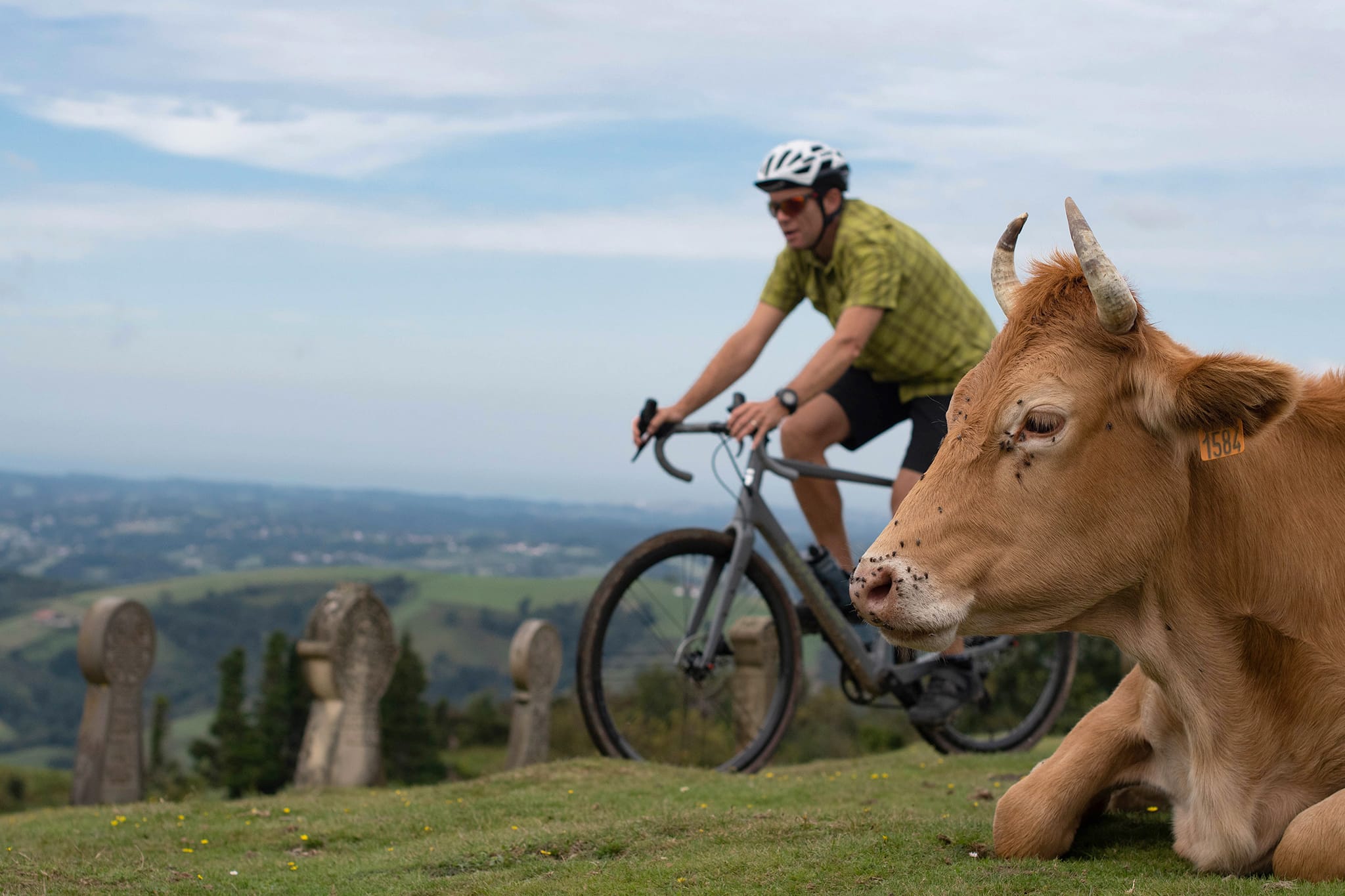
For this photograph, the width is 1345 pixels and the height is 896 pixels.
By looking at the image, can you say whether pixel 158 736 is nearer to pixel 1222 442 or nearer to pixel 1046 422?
pixel 1046 422


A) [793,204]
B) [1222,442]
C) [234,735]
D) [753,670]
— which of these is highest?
[793,204]

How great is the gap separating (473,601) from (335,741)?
159776 millimetres

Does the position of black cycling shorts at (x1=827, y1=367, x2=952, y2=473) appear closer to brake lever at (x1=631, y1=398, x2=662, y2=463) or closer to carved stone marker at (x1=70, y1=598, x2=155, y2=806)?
brake lever at (x1=631, y1=398, x2=662, y2=463)

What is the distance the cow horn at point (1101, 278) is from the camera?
3.33 m

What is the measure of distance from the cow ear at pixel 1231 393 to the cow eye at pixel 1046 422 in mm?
277

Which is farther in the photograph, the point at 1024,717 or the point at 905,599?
the point at 1024,717

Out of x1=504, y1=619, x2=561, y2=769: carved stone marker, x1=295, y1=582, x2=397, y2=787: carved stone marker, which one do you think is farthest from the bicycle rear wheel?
x1=295, y1=582, x2=397, y2=787: carved stone marker

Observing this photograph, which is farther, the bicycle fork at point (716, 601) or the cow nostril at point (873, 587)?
the bicycle fork at point (716, 601)

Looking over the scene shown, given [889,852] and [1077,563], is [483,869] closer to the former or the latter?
[889,852]

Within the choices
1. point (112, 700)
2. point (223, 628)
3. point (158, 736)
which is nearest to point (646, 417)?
point (112, 700)

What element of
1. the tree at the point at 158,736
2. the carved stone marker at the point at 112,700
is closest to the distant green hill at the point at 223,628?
the tree at the point at 158,736

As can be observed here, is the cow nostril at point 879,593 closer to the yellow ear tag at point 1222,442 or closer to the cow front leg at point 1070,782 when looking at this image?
the yellow ear tag at point 1222,442

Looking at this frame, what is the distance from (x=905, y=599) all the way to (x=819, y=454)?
4.40 meters

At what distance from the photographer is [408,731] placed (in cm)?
6625
